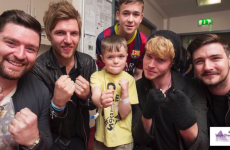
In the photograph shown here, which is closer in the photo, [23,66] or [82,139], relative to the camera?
[23,66]

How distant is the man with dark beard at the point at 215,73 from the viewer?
47.2 inches

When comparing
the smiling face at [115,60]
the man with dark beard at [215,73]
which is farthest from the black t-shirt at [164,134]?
the smiling face at [115,60]

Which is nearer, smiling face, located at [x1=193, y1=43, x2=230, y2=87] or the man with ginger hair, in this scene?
the man with ginger hair

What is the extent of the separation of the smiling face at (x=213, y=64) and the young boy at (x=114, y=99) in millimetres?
512

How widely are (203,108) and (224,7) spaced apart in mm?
5005

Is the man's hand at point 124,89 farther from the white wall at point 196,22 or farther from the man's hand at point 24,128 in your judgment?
the white wall at point 196,22

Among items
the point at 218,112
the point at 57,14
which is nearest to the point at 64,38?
the point at 57,14

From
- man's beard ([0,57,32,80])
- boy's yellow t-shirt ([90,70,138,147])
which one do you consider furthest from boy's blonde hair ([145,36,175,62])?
man's beard ([0,57,32,80])

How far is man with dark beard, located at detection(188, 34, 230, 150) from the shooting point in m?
1.20

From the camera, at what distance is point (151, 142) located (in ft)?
4.13

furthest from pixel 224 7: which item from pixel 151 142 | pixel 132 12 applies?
pixel 151 142

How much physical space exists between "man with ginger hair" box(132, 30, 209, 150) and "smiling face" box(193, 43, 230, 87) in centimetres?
12

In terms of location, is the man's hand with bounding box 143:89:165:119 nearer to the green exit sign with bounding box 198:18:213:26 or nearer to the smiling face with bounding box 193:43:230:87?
the smiling face with bounding box 193:43:230:87

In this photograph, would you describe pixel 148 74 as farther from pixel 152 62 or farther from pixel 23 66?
pixel 23 66
